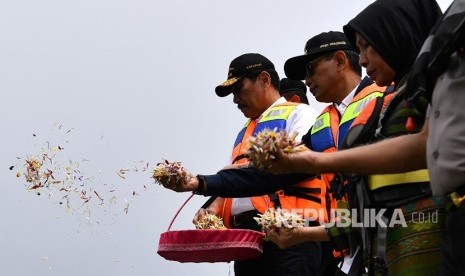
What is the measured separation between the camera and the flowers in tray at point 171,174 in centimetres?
590

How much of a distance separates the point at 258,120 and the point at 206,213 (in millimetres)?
1009

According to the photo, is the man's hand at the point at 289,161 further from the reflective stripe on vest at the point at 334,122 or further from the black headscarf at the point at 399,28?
the reflective stripe on vest at the point at 334,122

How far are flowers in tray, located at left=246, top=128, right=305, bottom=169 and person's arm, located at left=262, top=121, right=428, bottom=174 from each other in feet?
0.08

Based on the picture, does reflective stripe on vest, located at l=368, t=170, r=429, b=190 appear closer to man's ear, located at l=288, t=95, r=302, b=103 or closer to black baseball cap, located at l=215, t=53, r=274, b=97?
black baseball cap, located at l=215, t=53, r=274, b=97

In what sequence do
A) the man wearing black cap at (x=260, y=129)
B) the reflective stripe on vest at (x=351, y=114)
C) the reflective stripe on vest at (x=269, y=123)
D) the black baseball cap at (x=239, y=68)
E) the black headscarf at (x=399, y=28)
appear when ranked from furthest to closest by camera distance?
the black baseball cap at (x=239, y=68)
the reflective stripe on vest at (x=269, y=123)
the man wearing black cap at (x=260, y=129)
the reflective stripe on vest at (x=351, y=114)
the black headscarf at (x=399, y=28)

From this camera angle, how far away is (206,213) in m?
6.95

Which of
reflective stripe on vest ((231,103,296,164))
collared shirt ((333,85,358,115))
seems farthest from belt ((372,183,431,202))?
reflective stripe on vest ((231,103,296,164))

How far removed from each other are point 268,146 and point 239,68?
4.38 metres

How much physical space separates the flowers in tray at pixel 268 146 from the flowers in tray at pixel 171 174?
2433 millimetres

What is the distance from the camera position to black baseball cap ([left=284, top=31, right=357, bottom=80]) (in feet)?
21.8

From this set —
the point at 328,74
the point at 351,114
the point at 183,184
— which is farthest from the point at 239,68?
the point at 351,114

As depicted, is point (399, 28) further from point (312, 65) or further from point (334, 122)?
point (312, 65)

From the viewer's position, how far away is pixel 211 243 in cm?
611

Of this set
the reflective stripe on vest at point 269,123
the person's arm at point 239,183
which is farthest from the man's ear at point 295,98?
the person's arm at point 239,183
